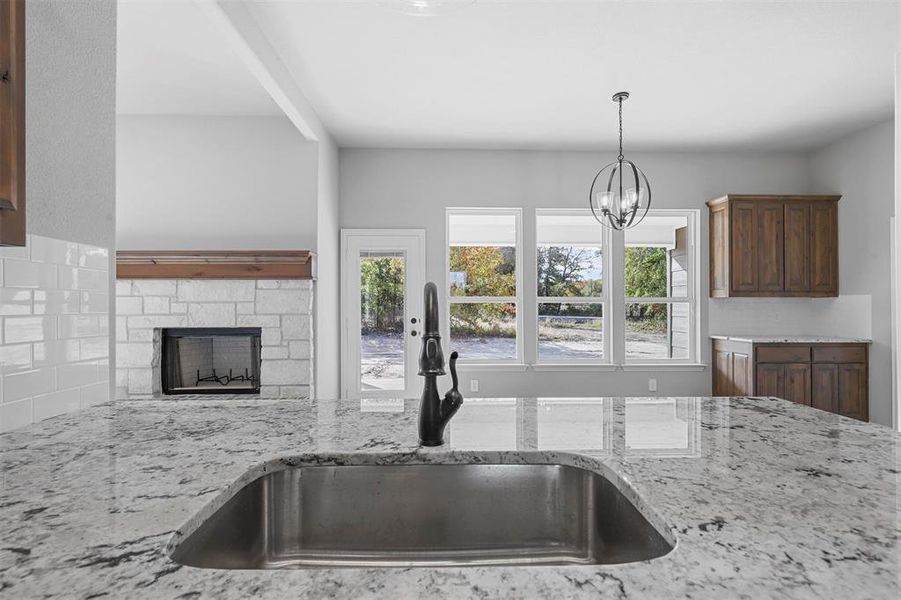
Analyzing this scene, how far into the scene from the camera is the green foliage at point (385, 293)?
5141mm

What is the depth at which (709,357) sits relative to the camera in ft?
17.2

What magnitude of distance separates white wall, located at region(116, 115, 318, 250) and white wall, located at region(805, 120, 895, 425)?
4878mm

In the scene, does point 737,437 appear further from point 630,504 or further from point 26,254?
point 26,254

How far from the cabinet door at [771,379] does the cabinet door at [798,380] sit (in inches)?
1.7

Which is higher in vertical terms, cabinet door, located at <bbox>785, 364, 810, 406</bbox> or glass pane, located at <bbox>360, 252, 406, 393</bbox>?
glass pane, located at <bbox>360, 252, 406, 393</bbox>

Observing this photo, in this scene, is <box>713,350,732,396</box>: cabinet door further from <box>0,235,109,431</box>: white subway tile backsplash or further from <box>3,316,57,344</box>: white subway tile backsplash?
<box>3,316,57,344</box>: white subway tile backsplash

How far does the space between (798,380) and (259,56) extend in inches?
194

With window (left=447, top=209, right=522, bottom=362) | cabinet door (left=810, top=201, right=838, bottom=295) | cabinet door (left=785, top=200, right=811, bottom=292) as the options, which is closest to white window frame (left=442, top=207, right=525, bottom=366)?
window (left=447, top=209, right=522, bottom=362)

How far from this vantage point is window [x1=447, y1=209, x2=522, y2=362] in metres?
5.30

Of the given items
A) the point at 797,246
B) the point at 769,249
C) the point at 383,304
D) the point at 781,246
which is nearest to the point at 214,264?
the point at 383,304

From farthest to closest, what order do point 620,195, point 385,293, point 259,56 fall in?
point 385,293 → point 620,195 → point 259,56

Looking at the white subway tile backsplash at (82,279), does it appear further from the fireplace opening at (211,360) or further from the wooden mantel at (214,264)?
the fireplace opening at (211,360)

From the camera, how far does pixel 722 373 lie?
5070 mm

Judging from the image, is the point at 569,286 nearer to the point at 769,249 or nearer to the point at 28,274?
the point at 769,249
